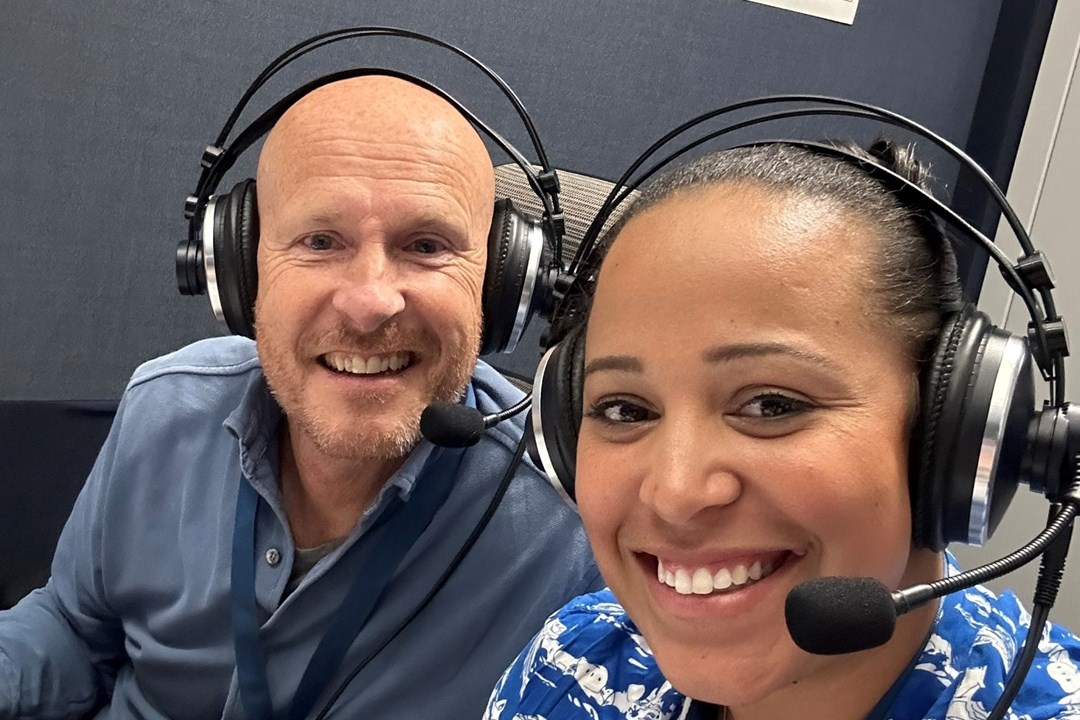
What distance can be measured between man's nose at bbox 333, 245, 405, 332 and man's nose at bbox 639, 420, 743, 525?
51 cm

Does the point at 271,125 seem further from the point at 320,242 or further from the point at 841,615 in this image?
the point at 841,615

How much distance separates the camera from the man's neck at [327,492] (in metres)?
1.10

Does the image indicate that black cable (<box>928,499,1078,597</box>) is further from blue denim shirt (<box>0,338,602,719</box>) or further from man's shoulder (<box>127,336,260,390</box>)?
man's shoulder (<box>127,336,260,390</box>)

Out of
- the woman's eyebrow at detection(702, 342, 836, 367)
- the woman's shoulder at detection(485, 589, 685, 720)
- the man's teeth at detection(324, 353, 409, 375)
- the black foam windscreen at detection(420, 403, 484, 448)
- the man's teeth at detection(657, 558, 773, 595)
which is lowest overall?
the woman's shoulder at detection(485, 589, 685, 720)

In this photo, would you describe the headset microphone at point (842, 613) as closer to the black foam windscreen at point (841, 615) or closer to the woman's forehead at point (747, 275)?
the black foam windscreen at point (841, 615)

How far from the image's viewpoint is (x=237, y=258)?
3.42 feet

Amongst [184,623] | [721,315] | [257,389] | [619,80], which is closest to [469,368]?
[257,389]

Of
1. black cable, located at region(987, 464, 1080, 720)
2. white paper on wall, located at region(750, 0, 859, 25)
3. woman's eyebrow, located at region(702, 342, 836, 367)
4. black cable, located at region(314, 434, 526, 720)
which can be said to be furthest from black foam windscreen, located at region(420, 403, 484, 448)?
white paper on wall, located at region(750, 0, 859, 25)

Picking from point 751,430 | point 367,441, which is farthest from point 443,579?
point 751,430

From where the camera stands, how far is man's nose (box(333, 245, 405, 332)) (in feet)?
3.29

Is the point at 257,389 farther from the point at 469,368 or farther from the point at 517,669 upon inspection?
the point at 517,669

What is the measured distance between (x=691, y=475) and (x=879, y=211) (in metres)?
0.22

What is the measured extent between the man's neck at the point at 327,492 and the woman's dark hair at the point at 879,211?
54 cm

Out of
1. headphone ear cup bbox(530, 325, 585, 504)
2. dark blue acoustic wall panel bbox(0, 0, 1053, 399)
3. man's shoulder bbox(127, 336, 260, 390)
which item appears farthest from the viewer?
dark blue acoustic wall panel bbox(0, 0, 1053, 399)
